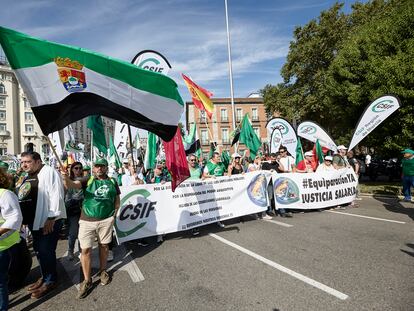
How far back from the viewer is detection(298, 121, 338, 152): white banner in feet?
35.6

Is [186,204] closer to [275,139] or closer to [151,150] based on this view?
[151,150]

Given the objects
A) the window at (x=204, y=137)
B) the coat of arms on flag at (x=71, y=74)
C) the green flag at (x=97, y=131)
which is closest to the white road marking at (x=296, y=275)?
the coat of arms on flag at (x=71, y=74)

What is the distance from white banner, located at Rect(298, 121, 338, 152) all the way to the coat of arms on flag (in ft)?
31.5

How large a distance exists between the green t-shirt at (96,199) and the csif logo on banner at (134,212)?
1369 mm

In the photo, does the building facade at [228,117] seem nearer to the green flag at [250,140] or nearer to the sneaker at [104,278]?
the green flag at [250,140]

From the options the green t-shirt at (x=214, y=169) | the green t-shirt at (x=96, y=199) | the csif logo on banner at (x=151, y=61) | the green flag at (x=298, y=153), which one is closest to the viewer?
the green t-shirt at (x=96, y=199)

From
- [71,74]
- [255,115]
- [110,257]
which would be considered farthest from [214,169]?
[255,115]

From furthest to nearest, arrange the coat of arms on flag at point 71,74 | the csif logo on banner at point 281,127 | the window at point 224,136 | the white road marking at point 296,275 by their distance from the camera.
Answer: the window at point 224,136
the csif logo on banner at point 281,127
the coat of arms on flag at point 71,74
the white road marking at point 296,275

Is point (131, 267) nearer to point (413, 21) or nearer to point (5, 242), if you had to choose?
point (5, 242)

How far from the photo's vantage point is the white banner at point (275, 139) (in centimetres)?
1135

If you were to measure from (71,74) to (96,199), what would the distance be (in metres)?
1.63

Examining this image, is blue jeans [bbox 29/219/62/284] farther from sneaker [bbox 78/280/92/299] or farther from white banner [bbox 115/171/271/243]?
white banner [bbox 115/171/271/243]

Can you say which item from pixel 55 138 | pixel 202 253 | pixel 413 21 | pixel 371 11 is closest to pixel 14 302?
pixel 202 253

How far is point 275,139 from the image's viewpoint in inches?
455
